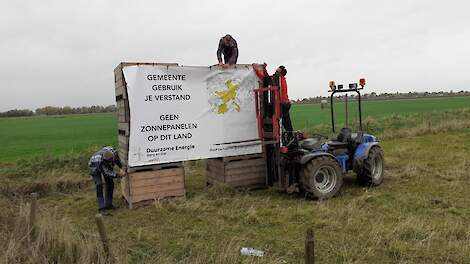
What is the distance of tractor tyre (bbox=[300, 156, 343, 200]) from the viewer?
880 centimetres

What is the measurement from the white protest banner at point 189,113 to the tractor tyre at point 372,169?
7.72 ft

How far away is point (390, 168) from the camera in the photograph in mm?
12484

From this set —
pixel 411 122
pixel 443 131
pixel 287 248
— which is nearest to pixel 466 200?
pixel 287 248

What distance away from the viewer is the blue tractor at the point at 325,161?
8.91m

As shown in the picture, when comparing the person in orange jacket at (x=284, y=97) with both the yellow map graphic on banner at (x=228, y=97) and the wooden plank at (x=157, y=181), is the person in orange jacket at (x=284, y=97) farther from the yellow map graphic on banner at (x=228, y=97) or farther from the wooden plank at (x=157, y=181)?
the wooden plank at (x=157, y=181)

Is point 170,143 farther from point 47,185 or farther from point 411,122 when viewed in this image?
point 411,122

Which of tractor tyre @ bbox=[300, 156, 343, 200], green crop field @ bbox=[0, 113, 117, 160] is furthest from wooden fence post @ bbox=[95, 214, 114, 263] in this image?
green crop field @ bbox=[0, 113, 117, 160]

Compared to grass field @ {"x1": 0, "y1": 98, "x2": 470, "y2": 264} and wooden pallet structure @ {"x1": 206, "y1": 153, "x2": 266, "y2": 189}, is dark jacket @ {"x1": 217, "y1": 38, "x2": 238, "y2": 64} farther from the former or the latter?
grass field @ {"x1": 0, "y1": 98, "x2": 470, "y2": 264}

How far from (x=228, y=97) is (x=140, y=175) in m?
2.50

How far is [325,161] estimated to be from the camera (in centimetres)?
900

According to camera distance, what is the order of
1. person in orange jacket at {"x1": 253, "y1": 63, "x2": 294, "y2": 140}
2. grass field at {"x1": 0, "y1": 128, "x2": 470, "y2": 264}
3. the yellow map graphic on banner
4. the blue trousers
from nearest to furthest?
grass field at {"x1": 0, "y1": 128, "x2": 470, "y2": 264}, the blue trousers, person in orange jacket at {"x1": 253, "y1": 63, "x2": 294, "y2": 140}, the yellow map graphic on banner

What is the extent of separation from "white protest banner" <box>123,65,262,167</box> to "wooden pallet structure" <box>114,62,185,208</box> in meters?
0.14

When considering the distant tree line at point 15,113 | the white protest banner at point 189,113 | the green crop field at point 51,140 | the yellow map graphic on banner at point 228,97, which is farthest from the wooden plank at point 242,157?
the distant tree line at point 15,113

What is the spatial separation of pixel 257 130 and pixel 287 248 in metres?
4.38
